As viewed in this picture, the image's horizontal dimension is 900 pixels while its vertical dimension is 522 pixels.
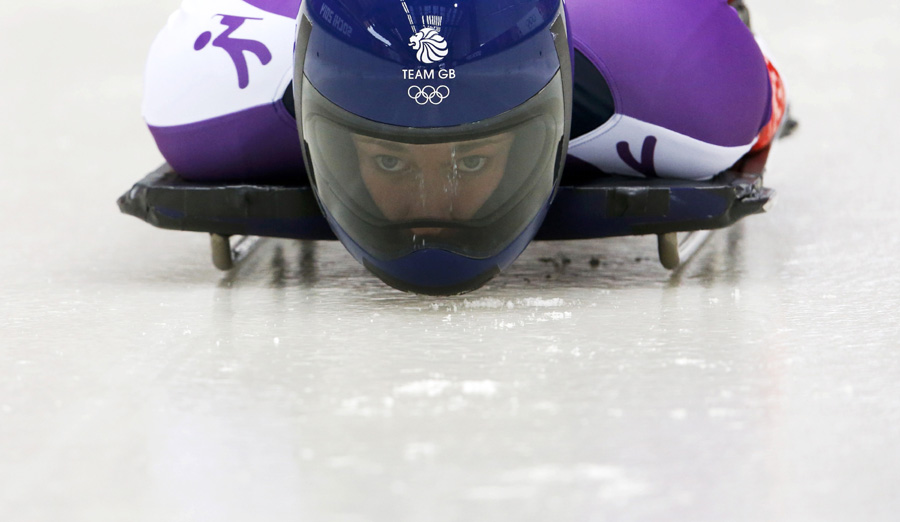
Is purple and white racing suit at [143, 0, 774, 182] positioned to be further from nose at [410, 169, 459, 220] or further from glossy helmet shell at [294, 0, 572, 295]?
nose at [410, 169, 459, 220]

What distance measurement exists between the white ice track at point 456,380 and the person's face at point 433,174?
0.26 metres

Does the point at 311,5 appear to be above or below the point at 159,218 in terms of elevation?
above

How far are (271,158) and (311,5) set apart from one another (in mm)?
547

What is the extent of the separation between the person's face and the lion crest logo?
0.61ft

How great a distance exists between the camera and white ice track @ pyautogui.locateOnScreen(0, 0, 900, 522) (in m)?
1.97

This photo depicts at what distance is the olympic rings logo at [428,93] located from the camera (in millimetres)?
2643

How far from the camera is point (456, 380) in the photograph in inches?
96.4

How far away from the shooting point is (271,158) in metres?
3.21

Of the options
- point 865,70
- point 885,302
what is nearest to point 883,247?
point 885,302

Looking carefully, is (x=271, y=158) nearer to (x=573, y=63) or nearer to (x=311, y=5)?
(x=311, y=5)

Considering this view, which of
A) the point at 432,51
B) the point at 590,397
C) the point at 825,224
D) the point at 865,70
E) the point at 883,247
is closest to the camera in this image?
the point at 590,397

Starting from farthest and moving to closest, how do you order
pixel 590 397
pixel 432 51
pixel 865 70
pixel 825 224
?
pixel 865 70 < pixel 825 224 < pixel 432 51 < pixel 590 397

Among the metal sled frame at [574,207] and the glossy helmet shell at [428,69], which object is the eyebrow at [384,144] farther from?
the metal sled frame at [574,207]

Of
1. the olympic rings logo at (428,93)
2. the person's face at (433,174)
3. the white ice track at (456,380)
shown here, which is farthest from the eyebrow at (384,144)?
the white ice track at (456,380)
